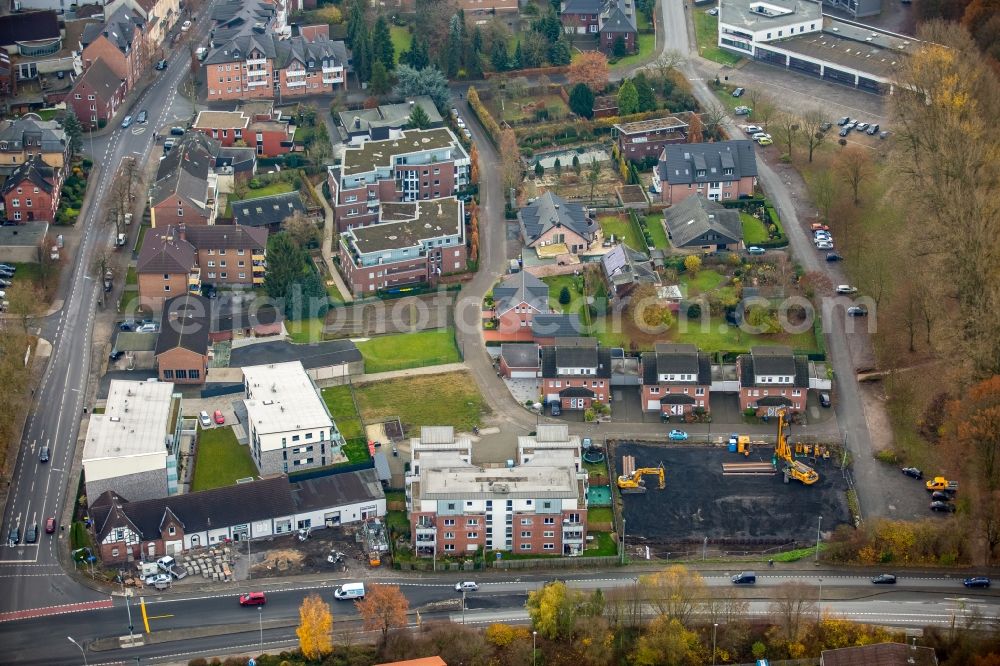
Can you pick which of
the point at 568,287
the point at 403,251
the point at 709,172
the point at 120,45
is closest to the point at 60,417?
the point at 403,251

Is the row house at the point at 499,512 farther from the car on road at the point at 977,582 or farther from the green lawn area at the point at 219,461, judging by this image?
the car on road at the point at 977,582

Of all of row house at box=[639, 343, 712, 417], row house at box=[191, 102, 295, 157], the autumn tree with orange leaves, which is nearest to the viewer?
the autumn tree with orange leaves

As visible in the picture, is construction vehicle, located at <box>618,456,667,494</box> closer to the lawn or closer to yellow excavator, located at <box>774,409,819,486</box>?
yellow excavator, located at <box>774,409,819,486</box>

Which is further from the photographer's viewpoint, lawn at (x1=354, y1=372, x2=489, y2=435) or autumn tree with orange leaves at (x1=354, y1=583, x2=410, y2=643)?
lawn at (x1=354, y1=372, x2=489, y2=435)

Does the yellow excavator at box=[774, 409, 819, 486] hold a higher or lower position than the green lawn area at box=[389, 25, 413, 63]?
lower

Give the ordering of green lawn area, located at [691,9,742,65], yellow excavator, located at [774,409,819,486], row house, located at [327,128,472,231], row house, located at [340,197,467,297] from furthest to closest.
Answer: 1. green lawn area, located at [691,9,742,65]
2. row house, located at [327,128,472,231]
3. row house, located at [340,197,467,297]
4. yellow excavator, located at [774,409,819,486]

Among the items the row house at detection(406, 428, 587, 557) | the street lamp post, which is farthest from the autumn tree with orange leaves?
the street lamp post

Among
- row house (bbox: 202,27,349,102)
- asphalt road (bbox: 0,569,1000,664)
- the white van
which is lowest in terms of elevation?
asphalt road (bbox: 0,569,1000,664)

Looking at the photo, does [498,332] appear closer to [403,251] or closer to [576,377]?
[576,377]
